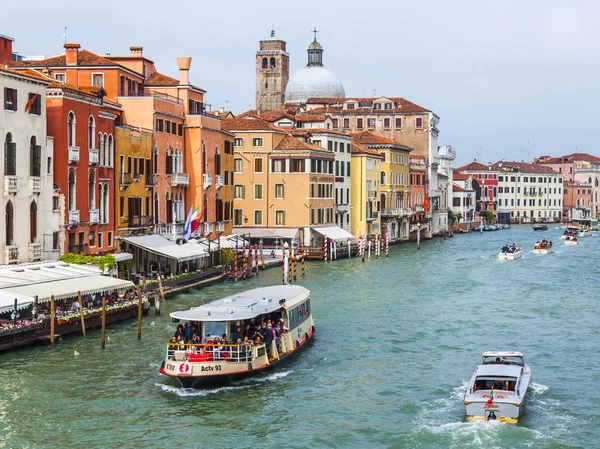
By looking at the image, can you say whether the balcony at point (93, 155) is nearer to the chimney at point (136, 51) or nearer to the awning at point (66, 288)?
the awning at point (66, 288)

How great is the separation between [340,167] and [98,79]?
23.8 m

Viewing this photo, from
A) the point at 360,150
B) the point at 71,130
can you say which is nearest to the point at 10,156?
the point at 71,130

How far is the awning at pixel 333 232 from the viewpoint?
54.1m

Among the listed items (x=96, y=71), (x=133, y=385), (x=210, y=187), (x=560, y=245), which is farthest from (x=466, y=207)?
(x=133, y=385)

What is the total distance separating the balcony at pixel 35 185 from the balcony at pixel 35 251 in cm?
152

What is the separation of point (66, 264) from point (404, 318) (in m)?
9.71

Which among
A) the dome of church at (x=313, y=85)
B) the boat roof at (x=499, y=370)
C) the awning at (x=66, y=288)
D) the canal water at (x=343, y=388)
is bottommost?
the canal water at (x=343, y=388)

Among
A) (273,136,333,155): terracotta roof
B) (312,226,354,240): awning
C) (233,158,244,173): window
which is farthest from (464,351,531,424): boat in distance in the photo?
(233,158,244,173): window

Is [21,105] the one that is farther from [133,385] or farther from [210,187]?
[210,187]

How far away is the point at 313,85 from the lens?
91.8 metres

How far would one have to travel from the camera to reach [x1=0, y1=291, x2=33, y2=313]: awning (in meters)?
23.4

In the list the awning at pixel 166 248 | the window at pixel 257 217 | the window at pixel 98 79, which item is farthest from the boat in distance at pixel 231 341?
the window at pixel 257 217

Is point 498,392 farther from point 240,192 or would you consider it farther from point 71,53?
point 240,192

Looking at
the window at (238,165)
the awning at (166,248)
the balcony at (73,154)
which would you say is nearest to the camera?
the balcony at (73,154)
